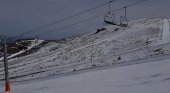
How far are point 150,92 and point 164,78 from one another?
216cm

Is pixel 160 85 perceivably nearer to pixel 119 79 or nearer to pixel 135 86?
pixel 135 86

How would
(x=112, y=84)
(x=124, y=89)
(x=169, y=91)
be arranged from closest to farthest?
(x=169, y=91) < (x=124, y=89) < (x=112, y=84)

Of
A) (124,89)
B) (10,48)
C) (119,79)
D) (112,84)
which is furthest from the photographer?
(10,48)

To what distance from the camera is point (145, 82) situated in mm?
13203

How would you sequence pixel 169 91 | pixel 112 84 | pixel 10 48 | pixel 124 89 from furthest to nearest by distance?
pixel 10 48
pixel 112 84
pixel 124 89
pixel 169 91

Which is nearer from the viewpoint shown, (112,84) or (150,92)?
(150,92)

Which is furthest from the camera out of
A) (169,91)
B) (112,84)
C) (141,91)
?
(112,84)

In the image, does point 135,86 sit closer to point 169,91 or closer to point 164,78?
point 164,78

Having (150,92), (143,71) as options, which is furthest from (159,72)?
(150,92)

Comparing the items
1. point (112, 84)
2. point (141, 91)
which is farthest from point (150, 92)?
point (112, 84)

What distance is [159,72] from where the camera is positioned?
14.8 m

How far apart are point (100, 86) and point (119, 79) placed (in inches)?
52.0

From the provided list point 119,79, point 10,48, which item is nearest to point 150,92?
point 119,79

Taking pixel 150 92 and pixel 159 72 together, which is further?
pixel 159 72
